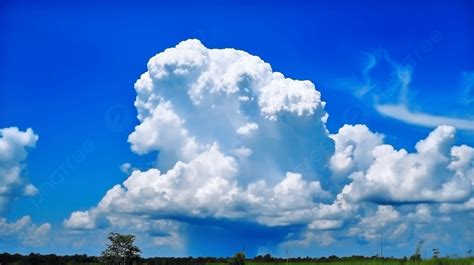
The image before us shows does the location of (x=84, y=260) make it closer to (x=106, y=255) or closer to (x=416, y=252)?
(x=106, y=255)

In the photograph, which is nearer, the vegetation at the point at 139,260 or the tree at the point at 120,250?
the vegetation at the point at 139,260

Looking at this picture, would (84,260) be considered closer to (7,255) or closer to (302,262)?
(7,255)

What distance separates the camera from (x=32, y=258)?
4675 inches

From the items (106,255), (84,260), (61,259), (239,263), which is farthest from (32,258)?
(239,263)

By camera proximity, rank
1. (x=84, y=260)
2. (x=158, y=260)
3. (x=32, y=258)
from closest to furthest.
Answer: (x=158, y=260)
(x=84, y=260)
(x=32, y=258)

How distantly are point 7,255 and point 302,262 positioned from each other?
112 metres

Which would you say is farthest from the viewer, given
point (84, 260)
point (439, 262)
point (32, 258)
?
point (32, 258)

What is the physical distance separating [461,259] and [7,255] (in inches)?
4602

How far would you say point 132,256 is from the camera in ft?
329

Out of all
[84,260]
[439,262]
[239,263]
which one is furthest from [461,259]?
[84,260]

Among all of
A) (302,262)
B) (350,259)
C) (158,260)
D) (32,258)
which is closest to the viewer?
(350,259)

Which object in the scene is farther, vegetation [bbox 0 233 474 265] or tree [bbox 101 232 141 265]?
tree [bbox 101 232 141 265]

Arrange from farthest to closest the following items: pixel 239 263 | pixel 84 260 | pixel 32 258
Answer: pixel 32 258
pixel 84 260
pixel 239 263

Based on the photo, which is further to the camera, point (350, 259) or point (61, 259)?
point (61, 259)
